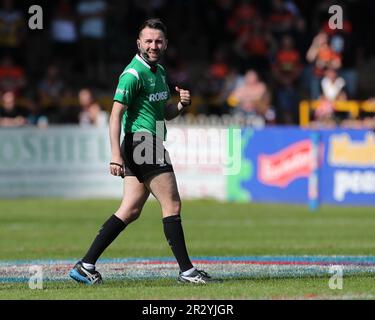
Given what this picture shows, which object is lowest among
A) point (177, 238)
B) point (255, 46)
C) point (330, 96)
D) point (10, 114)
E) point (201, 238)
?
point (201, 238)

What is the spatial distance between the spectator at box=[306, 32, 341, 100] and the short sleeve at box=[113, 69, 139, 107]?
635 inches

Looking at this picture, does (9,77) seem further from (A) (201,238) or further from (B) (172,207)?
(B) (172,207)

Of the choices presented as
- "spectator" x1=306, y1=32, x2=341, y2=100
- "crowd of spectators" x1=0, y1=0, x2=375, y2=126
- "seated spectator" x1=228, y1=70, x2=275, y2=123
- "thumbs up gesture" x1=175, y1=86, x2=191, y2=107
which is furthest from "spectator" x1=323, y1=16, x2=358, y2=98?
"thumbs up gesture" x1=175, y1=86, x2=191, y2=107

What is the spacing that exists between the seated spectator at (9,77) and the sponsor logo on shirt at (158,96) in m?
16.5

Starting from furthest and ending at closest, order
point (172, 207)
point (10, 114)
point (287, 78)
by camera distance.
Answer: point (287, 78) → point (10, 114) → point (172, 207)

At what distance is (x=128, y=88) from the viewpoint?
10430 mm

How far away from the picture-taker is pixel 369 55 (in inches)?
1190

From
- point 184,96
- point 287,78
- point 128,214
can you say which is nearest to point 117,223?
point 128,214

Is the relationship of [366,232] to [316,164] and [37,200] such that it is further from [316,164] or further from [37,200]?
[37,200]

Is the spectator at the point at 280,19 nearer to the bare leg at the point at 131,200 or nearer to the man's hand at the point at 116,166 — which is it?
the bare leg at the point at 131,200

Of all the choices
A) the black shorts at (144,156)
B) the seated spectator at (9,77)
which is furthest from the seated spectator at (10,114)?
the black shorts at (144,156)

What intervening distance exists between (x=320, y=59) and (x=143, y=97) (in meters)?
16.4

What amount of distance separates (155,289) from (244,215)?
11656 millimetres

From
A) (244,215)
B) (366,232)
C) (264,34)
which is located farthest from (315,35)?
(366,232)
